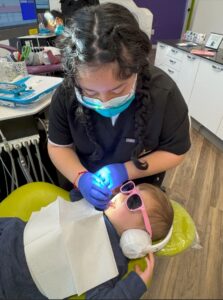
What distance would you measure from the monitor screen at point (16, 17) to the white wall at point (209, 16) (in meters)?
2.60

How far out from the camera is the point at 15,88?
107 cm

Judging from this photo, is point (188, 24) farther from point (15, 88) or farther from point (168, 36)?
point (15, 88)

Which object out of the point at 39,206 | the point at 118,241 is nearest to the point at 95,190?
the point at 118,241

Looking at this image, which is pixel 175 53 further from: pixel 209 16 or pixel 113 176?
pixel 113 176

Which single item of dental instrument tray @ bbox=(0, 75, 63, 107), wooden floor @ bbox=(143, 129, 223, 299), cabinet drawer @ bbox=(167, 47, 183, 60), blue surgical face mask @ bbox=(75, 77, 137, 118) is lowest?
wooden floor @ bbox=(143, 129, 223, 299)

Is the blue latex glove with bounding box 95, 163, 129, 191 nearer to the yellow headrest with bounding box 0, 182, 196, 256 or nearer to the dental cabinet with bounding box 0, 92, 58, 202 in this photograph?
the yellow headrest with bounding box 0, 182, 196, 256

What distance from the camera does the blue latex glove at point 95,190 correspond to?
2.69ft

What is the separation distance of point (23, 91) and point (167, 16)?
4184 mm

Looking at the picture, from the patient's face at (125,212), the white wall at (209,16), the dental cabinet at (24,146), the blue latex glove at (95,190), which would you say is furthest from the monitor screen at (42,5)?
the white wall at (209,16)

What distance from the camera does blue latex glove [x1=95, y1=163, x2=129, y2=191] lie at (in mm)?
859

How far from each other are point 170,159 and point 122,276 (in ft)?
1.49

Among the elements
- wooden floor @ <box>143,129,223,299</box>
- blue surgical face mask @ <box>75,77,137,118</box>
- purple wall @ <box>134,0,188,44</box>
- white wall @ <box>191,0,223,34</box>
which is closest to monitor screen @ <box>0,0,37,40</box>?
blue surgical face mask @ <box>75,77,137,118</box>

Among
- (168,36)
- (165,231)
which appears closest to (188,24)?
(168,36)

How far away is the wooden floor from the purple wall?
112 inches
